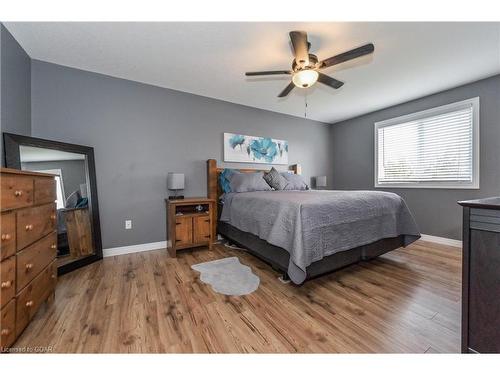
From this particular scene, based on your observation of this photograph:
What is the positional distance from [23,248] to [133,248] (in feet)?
5.46

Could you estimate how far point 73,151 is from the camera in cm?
235

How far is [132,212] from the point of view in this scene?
2850 mm

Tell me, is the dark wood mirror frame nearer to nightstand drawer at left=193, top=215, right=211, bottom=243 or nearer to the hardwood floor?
the hardwood floor

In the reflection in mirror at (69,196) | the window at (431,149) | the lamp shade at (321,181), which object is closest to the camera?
the reflection in mirror at (69,196)

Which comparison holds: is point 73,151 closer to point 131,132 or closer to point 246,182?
point 131,132

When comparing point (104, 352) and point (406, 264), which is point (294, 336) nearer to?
point (104, 352)

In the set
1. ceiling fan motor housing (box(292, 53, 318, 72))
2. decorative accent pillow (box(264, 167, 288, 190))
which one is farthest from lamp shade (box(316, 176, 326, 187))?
ceiling fan motor housing (box(292, 53, 318, 72))

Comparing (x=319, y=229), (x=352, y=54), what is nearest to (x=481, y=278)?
(x=319, y=229)

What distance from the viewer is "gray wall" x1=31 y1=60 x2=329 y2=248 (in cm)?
243

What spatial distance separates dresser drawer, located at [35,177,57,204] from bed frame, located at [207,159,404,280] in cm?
185

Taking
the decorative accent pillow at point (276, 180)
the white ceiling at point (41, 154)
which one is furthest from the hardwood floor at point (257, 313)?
the decorative accent pillow at point (276, 180)

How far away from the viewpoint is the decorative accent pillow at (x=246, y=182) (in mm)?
3160

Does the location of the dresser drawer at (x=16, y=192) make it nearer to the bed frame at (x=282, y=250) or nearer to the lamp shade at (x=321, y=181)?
the bed frame at (x=282, y=250)
